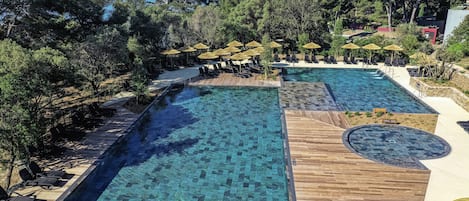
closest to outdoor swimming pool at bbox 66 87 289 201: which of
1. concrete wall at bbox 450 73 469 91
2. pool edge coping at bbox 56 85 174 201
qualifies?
pool edge coping at bbox 56 85 174 201

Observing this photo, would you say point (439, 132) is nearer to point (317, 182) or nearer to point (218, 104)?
point (317, 182)

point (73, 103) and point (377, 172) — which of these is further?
point (73, 103)

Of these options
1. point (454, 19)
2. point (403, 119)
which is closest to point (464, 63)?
point (454, 19)

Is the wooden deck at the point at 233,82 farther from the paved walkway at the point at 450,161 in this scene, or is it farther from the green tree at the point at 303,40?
the paved walkway at the point at 450,161

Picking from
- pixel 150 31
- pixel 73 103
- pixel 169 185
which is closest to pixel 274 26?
pixel 150 31

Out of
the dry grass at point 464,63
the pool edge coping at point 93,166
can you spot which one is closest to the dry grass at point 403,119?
the dry grass at point 464,63

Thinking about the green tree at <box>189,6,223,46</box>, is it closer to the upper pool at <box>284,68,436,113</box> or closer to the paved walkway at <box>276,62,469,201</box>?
the upper pool at <box>284,68,436,113</box>
